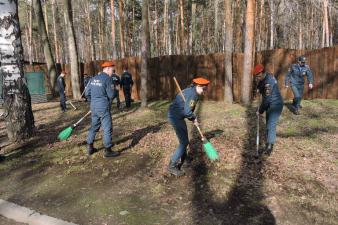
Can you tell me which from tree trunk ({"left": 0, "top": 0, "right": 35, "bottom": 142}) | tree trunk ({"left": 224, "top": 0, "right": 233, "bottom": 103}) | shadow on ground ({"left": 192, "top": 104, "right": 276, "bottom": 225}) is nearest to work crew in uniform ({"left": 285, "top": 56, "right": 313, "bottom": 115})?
tree trunk ({"left": 224, "top": 0, "right": 233, "bottom": 103})

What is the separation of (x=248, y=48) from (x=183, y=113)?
8.31 meters

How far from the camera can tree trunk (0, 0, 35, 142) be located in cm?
835

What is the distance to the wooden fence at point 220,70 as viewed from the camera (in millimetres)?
14644

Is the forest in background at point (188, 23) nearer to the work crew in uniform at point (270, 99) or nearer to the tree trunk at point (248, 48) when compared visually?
the tree trunk at point (248, 48)

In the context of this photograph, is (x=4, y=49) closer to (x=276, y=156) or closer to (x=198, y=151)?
(x=198, y=151)

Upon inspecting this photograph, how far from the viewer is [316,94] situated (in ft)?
48.9

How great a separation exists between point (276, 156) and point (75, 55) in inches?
589

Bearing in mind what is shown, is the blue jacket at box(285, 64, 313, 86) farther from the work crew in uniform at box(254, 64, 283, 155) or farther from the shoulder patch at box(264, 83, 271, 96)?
the shoulder patch at box(264, 83, 271, 96)

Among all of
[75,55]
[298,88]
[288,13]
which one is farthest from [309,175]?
[288,13]

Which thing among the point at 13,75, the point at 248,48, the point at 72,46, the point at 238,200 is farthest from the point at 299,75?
the point at 72,46

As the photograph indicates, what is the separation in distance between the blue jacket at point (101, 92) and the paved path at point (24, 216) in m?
2.61

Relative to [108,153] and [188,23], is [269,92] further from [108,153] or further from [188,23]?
[188,23]

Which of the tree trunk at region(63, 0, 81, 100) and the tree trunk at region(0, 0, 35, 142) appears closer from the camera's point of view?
the tree trunk at region(0, 0, 35, 142)

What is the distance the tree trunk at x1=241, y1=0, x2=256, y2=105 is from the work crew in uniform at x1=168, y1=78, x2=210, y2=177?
8.02 meters
